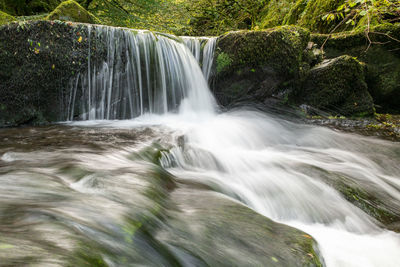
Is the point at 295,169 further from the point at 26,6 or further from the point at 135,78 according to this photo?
the point at 26,6

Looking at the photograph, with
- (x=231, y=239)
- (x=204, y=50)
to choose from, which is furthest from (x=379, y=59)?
(x=231, y=239)

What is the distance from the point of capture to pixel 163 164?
3.27m

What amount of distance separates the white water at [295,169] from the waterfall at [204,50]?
1.04m

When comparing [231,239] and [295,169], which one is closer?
[231,239]

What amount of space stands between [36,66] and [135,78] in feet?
6.55

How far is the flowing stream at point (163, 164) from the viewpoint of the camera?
142 centimetres

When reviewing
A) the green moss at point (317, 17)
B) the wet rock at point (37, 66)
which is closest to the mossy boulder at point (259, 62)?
the green moss at point (317, 17)

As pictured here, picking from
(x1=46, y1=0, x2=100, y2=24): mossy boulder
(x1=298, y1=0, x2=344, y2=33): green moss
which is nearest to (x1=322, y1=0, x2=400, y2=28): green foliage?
(x1=298, y1=0, x2=344, y2=33): green moss

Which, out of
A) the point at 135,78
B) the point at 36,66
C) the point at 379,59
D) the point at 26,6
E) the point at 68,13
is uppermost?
the point at 26,6

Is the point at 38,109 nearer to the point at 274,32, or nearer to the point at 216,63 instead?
the point at 216,63

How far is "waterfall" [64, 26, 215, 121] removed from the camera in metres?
5.29

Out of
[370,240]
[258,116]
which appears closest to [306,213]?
[370,240]

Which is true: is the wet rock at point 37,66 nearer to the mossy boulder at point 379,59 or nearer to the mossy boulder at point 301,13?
the mossy boulder at point 301,13

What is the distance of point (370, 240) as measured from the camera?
219 cm
